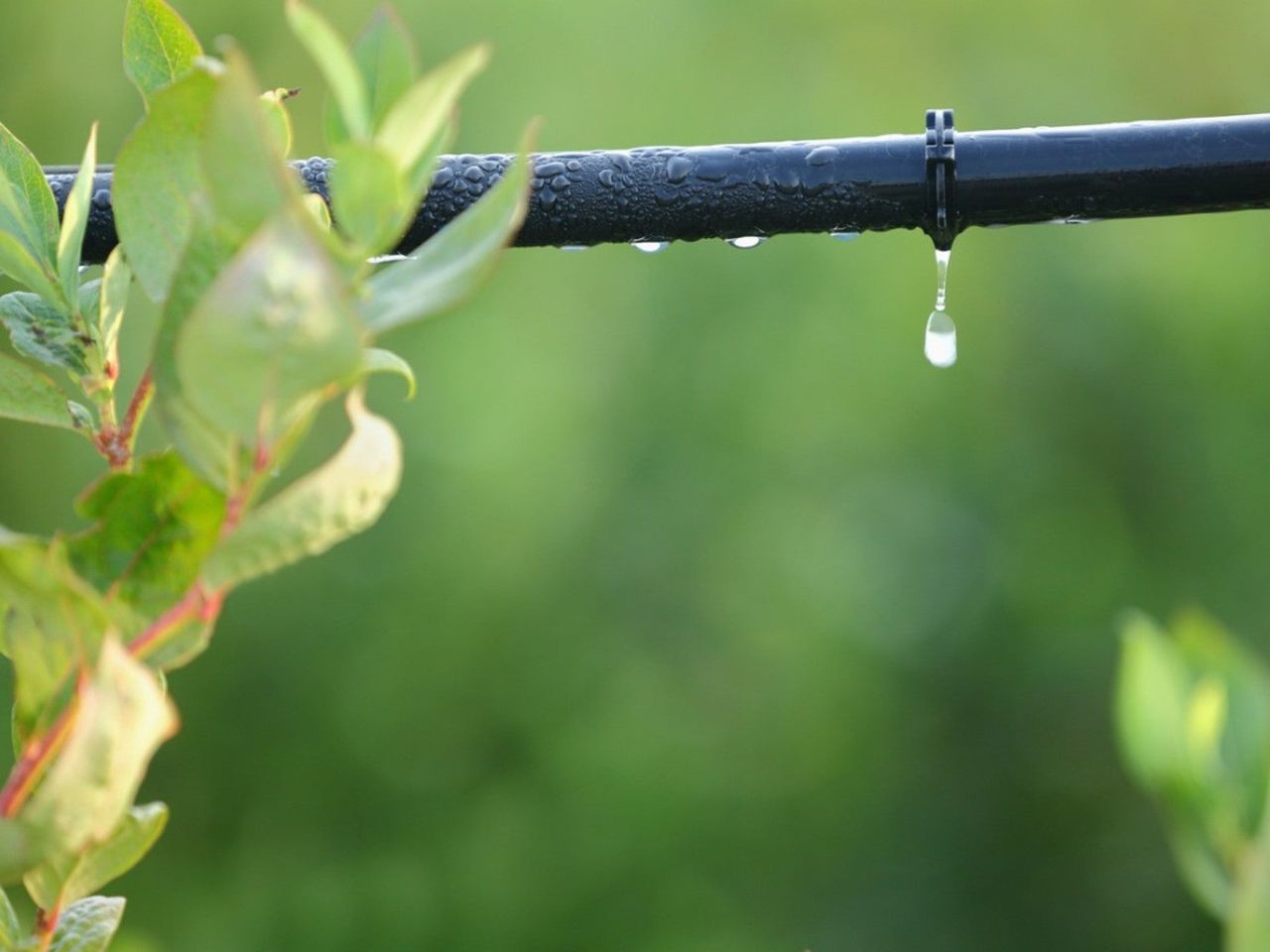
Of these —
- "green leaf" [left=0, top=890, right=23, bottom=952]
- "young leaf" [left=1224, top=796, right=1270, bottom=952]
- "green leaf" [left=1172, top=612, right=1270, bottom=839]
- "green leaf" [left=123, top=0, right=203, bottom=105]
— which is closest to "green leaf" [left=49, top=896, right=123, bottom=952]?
"green leaf" [left=0, top=890, right=23, bottom=952]

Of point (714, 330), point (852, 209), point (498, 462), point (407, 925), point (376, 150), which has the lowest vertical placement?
point (407, 925)

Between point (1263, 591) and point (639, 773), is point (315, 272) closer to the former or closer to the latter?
point (639, 773)

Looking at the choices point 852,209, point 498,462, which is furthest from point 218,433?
point 498,462

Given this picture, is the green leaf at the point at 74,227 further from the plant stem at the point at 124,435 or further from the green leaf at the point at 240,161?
the green leaf at the point at 240,161

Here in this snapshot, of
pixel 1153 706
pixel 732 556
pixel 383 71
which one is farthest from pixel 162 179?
pixel 732 556

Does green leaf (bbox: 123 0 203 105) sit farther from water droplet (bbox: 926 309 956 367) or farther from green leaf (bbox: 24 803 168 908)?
water droplet (bbox: 926 309 956 367)
